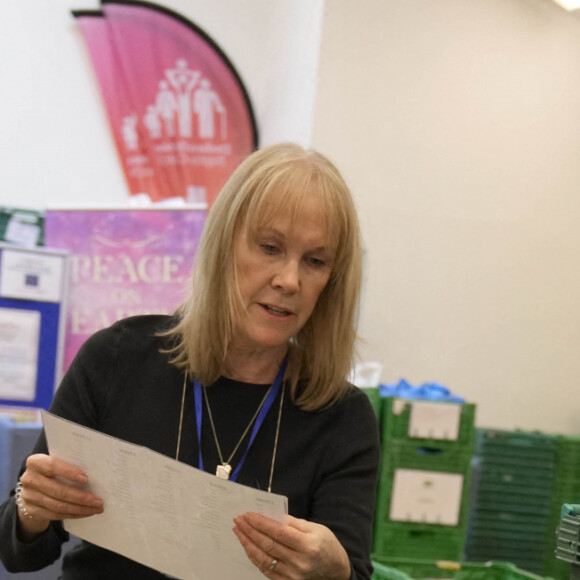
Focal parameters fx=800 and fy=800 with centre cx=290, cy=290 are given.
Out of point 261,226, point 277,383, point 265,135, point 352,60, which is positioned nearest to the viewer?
point 261,226

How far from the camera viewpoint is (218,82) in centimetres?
571

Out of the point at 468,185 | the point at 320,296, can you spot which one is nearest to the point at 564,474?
the point at 468,185

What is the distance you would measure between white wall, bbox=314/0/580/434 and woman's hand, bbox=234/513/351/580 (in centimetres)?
325

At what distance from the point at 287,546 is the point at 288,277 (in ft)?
1.48

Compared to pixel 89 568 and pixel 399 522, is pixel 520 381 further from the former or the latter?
pixel 89 568

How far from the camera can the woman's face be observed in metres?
1.34

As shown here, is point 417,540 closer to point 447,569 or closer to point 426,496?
point 426,496

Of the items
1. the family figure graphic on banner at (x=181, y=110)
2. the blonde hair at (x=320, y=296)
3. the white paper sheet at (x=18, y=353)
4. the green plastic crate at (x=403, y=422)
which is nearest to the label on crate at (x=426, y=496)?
the green plastic crate at (x=403, y=422)

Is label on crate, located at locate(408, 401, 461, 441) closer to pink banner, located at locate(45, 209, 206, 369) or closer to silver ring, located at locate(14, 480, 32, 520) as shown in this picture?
pink banner, located at locate(45, 209, 206, 369)

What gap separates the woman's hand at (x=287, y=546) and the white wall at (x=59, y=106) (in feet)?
13.1

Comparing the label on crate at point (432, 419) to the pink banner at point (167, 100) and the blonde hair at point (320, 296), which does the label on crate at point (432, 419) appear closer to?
the blonde hair at point (320, 296)

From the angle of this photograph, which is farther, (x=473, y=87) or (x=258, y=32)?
(x=258, y=32)

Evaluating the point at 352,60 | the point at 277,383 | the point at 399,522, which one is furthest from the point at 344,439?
the point at 352,60

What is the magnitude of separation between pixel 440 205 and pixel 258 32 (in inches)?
85.8
